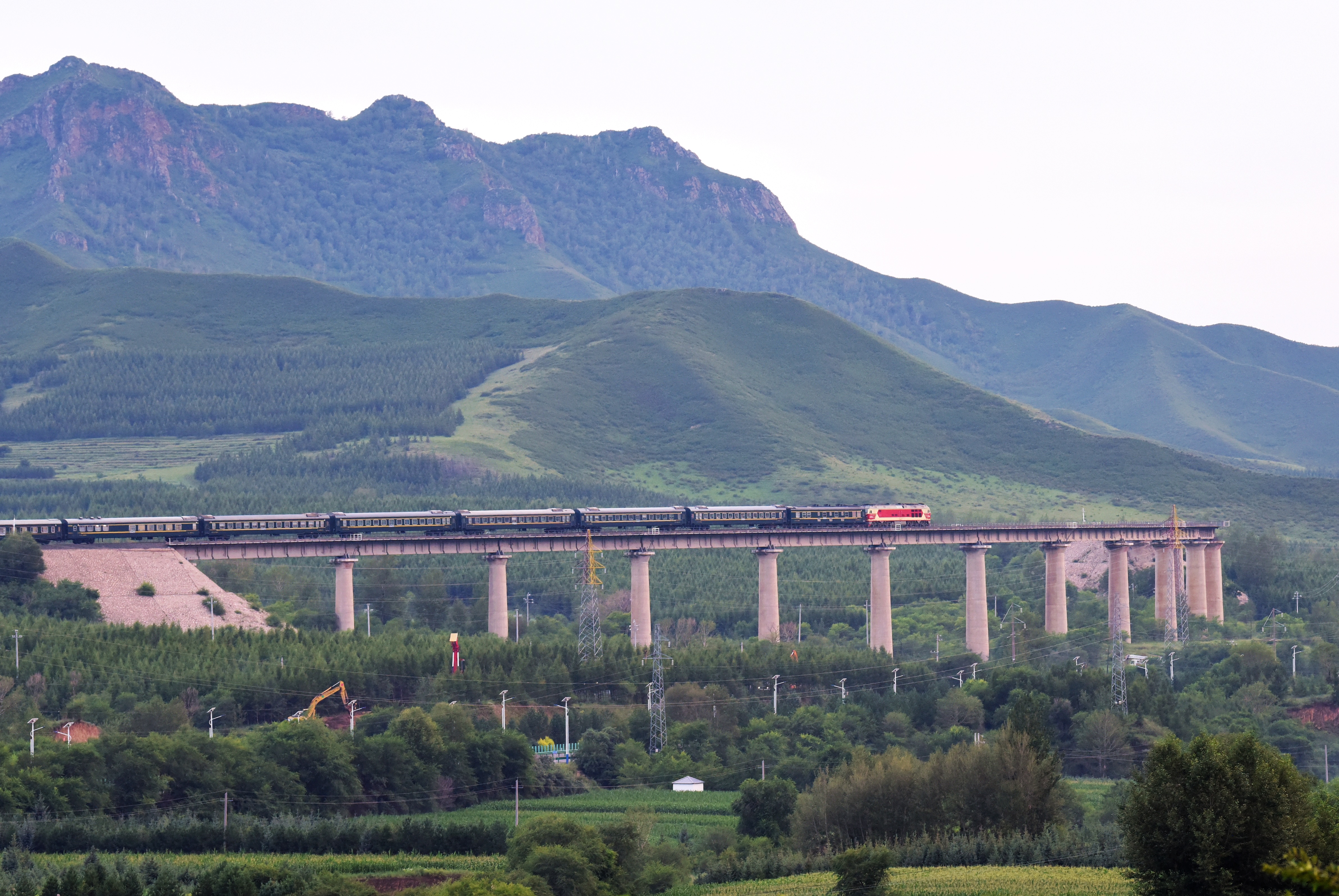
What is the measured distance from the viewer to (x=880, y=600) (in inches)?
5881

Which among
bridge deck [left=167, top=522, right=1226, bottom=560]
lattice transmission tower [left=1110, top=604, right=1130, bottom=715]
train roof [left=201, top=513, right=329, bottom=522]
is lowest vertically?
lattice transmission tower [left=1110, top=604, right=1130, bottom=715]

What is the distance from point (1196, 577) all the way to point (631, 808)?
98.5 m

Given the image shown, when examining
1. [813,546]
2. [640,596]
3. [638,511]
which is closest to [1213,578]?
[813,546]

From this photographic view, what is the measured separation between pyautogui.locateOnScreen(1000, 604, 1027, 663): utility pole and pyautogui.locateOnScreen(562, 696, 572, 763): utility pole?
4805 centimetres

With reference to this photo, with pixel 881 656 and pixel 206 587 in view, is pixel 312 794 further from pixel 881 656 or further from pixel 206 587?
pixel 881 656

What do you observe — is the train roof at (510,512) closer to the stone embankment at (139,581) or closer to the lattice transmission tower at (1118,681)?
the stone embankment at (139,581)

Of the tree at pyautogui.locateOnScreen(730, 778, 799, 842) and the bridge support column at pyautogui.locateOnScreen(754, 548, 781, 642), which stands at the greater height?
the bridge support column at pyautogui.locateOnScreen(754, 548, 781, 642)

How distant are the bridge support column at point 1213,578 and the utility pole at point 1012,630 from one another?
60.7 ft

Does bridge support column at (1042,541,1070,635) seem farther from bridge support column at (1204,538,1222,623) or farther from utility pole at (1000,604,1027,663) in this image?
bridge support column at (1204,538,1222,623)

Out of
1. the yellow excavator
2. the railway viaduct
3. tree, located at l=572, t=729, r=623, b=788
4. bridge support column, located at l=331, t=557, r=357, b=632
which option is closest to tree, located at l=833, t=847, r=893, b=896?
tree, located at l=572, t=729, r=623, b=788

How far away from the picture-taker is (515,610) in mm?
186875

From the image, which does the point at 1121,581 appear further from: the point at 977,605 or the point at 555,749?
the point at 555,749

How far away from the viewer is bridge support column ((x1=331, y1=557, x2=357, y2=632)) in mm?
136250

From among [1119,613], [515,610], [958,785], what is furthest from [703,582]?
[958,785]
